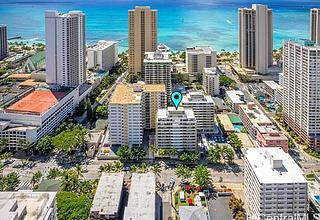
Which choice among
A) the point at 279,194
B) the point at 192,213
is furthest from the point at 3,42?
the point at 279,194

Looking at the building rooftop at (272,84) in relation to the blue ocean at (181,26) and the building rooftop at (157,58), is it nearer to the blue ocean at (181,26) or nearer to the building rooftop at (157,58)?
the building rooftop at (157,58)

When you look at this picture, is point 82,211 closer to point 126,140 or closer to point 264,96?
point 126,140

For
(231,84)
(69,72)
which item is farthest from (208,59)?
(69,72)

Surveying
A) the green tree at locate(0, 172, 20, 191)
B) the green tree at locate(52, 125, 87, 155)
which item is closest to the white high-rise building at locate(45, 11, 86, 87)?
the green tree at locate(52, 125, 87, 155)

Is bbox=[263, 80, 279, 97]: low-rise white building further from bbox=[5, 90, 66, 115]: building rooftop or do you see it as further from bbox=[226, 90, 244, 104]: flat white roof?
bbox=[5, 90, 66, 115]: building rooftop

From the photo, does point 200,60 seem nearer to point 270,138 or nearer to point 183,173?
point 270,138

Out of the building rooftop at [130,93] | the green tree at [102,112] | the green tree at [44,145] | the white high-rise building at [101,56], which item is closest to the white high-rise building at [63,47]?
the green tree at [102,112]
